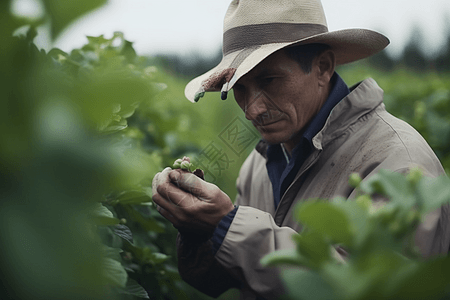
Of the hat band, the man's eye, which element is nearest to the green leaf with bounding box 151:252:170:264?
the man's eye

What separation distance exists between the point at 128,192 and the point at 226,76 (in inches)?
26.7

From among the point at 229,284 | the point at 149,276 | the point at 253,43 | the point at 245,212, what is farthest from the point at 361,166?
the point at 149,276

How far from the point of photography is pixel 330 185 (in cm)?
190

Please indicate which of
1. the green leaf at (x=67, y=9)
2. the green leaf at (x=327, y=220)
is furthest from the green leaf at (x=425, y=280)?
the green leaf at (x=67, y=9)

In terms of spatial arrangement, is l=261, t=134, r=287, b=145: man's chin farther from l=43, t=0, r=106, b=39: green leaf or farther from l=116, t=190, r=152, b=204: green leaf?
l=43, t=0, r=106, b=39: green leaf

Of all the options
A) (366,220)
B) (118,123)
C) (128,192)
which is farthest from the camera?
(128,192)

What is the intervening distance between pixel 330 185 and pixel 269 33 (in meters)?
0.76

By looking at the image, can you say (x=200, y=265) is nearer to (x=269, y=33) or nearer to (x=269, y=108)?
(x=269, y=108)

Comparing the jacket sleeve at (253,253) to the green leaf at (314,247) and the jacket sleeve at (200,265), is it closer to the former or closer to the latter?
the jacket sleeve at (200,265)

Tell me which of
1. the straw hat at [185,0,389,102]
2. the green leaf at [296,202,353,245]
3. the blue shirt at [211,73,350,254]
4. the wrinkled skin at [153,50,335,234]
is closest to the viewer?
the green leaf at [296,202,353,245]

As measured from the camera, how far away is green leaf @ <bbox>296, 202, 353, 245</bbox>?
2.11 feet

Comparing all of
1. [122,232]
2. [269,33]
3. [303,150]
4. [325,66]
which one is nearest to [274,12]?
[269,33]

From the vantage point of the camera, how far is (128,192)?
1.70 m

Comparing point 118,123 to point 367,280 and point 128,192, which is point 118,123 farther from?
point 367,280
